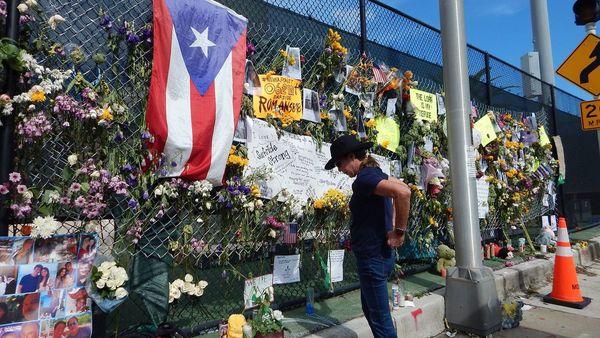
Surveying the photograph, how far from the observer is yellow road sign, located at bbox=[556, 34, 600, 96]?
5.64 meters

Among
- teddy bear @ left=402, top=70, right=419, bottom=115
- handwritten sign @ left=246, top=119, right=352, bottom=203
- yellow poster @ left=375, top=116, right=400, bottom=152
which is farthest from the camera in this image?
teddy bear @ left=402, top=70, right=419, bottom=115

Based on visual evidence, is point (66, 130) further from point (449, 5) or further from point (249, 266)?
point (449, 5)

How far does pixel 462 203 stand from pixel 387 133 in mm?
1284

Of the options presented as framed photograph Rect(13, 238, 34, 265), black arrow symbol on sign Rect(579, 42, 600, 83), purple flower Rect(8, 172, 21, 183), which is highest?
black arrow symbol on sign Rect(579, 42, 600, 83)

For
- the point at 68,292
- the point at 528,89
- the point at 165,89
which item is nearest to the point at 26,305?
the point at 68,292

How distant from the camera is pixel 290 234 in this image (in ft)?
12.8

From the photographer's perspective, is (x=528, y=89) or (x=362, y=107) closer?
(x=362, y=107)

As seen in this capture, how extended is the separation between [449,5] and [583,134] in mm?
8924

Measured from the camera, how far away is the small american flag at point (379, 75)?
5117 mm

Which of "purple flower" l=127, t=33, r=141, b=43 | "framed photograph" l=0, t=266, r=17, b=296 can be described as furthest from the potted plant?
"purple flower" l=127, t=33, r=141, b=43

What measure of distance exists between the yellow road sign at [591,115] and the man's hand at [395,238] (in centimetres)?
432

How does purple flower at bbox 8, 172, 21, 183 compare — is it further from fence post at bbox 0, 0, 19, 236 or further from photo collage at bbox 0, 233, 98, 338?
photo collage at bbox 0, 233, 98, 338

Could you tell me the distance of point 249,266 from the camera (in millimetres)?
3814

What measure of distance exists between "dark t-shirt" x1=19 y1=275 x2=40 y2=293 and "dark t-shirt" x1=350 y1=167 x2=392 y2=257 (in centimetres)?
201
